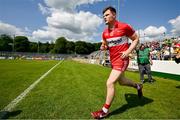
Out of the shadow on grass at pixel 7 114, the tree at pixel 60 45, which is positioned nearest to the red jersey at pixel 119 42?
the shadow on grass at pixel 7 114

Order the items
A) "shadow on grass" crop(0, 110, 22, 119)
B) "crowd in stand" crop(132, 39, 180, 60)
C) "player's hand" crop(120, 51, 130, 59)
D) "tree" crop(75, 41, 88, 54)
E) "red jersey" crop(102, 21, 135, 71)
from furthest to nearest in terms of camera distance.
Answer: "tree" crop(75, 41, 88, 54)
"crowd in stand" crop(132, 39, 180, 60)
"red jersey" crop(102, 21, 135, 71)
"player's hand" crop(120, 51, 130, 59)
"shadow on grass" crop(0, 110, 22, 119)

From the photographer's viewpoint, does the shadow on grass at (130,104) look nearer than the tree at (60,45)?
Yes

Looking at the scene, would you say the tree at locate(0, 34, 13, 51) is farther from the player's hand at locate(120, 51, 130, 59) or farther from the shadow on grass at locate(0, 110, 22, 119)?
the player's hand at locate(120, 51, 130, 59)

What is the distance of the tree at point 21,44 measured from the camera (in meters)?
151

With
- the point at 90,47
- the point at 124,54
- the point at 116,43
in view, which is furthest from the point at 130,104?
the point at 90,47

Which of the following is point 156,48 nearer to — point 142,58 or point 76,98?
point 142,58

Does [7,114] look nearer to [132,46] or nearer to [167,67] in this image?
[132,46]

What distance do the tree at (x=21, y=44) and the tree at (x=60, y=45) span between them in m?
20.2

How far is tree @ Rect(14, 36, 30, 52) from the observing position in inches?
5945

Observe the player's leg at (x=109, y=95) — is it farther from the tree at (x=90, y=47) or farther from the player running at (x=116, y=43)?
the tree at (x=90, y=47)

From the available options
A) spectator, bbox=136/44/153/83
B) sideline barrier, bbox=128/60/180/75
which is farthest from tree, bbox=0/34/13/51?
spectator, bbox=136/44/153/83

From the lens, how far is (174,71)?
1420cm

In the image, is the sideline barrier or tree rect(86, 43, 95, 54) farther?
tree rect(86, 43, 95, 54)

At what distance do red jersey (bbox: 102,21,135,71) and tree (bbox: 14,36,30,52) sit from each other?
153719mm
